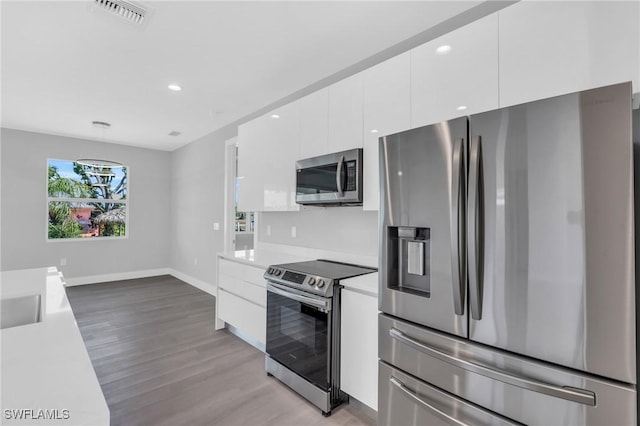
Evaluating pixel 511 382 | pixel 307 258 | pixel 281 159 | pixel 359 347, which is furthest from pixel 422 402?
pixel 281 159

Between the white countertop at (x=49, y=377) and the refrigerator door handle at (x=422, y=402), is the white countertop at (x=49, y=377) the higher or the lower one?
the higher one

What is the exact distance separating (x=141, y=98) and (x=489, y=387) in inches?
170

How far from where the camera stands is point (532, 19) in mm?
1466

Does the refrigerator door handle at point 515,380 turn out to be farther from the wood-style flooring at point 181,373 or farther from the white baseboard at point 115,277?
the white baseboard at point 115,277

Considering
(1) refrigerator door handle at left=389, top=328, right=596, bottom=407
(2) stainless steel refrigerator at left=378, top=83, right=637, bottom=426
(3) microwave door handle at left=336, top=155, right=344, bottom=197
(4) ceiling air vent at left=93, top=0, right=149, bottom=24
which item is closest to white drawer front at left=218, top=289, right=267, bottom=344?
(3) microwave door handle at left=336, top=155, right=344, bottom=197

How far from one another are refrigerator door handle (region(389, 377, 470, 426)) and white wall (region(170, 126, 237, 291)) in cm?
387

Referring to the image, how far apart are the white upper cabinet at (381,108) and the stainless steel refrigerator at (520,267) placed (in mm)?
583

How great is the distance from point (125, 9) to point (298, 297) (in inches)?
92.0

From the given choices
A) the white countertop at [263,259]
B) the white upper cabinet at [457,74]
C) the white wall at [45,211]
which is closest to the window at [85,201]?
the white wall at [45,211]

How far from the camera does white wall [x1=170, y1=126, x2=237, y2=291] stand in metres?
5.06

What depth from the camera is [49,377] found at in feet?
2.64

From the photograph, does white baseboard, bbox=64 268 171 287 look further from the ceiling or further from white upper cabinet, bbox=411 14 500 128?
white upper cabinet, bbox=411 14 500 128

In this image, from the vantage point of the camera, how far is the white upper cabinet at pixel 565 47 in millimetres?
1245

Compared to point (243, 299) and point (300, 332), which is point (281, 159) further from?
point (300, 332)
